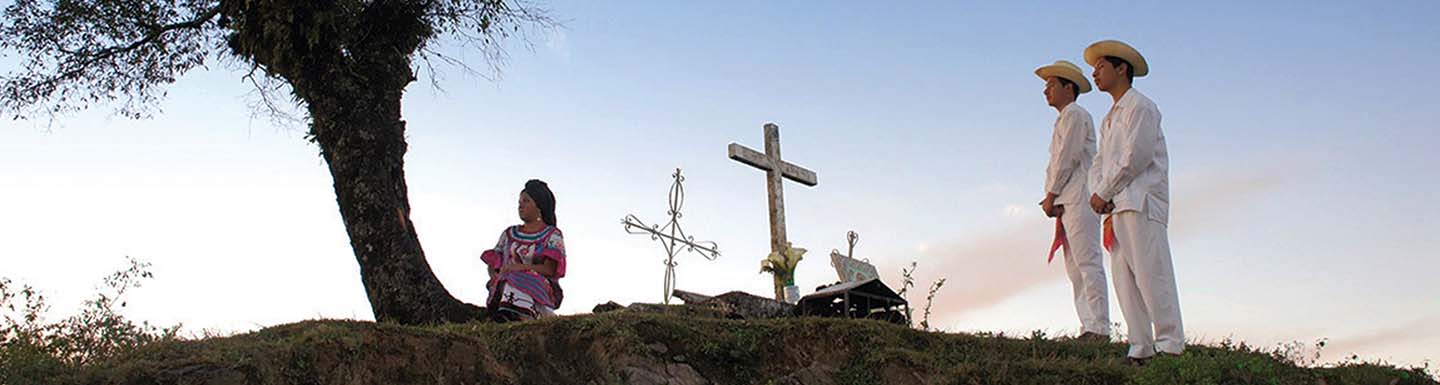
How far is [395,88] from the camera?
45.5 feet

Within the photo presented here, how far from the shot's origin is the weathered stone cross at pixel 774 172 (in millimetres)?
17828

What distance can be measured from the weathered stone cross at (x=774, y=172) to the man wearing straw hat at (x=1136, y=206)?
8129 millimetres

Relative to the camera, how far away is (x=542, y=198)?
11914 millimetres

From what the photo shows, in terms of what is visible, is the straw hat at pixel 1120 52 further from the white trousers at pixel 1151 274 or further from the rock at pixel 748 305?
the rock at pixel 748 305

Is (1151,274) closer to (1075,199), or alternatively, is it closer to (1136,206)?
(1136,206)

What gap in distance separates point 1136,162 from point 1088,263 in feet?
6.60

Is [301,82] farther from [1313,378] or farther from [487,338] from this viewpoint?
[1313,378]

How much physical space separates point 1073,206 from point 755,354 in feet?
9.49

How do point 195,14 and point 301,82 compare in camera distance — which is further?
point 195,14

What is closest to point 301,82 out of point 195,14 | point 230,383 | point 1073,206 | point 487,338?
point 195,14

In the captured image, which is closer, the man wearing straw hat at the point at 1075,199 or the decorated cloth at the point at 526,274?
the man wearing straw hat at the point at 1075,199

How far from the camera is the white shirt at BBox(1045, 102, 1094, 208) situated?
1102cm

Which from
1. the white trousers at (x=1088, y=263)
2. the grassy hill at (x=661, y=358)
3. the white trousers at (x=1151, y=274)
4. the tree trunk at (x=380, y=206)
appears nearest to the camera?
the grassy hill at (x=661, y=358)

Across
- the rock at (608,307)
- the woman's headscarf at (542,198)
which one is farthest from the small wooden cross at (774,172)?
the woman's headscarf at (542,198)
